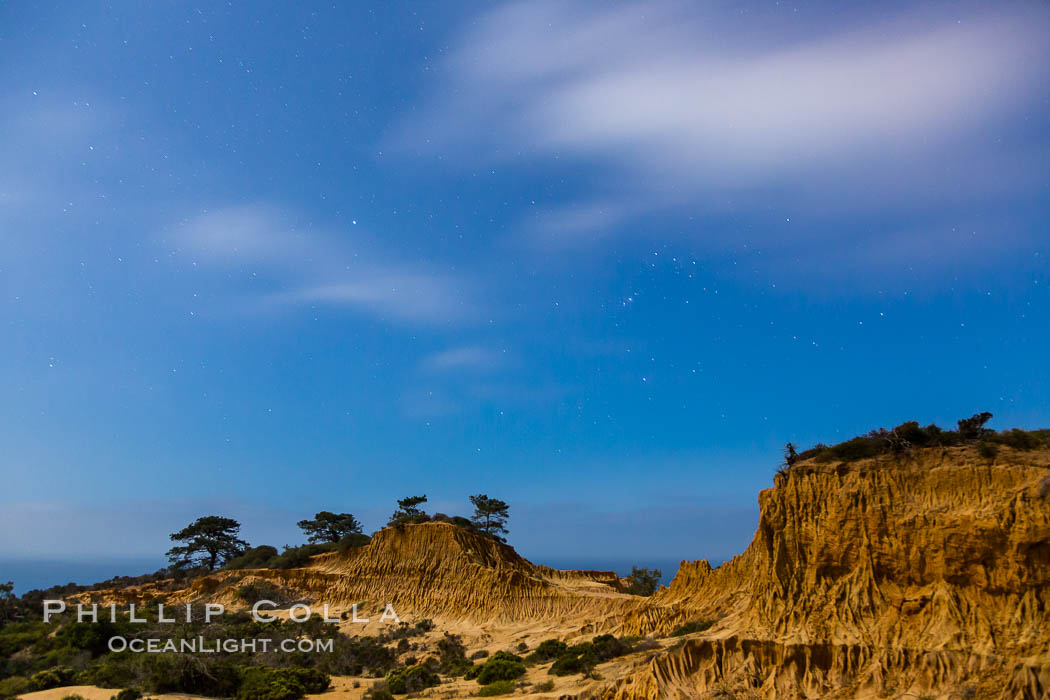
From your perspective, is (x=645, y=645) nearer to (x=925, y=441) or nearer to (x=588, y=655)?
(x=588, y=655)

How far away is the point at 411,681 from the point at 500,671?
12.7 ft

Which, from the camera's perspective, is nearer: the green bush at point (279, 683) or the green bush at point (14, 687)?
the green bush at point (14, 687)

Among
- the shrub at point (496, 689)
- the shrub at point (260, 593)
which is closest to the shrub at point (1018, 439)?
the shrub at point (496, 689)

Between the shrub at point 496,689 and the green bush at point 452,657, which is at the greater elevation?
the shrub at point 496,689

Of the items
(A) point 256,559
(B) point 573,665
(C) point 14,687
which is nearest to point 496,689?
(B) point 573,665

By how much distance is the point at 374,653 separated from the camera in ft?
115

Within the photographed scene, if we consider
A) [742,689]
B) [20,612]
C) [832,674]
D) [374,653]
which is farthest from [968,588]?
[20,612]

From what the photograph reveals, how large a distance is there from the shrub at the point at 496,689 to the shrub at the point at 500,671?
106cm

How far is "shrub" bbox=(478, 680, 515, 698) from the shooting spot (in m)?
23.4

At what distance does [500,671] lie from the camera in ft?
84.4

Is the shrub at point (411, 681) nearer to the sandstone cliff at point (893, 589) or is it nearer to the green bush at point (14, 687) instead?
the sandstone cliff at point (893, 589)

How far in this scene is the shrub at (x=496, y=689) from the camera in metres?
23.4

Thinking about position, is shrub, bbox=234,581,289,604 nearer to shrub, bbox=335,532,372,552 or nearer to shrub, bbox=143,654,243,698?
shrub, bbox=335,532,372,552

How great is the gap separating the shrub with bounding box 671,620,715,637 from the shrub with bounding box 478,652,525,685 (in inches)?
245
